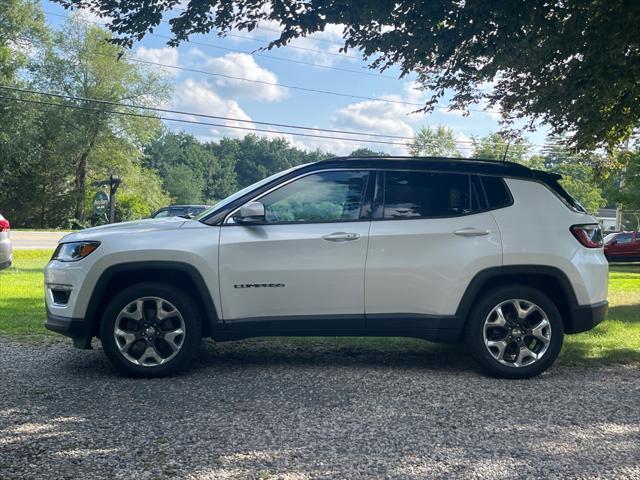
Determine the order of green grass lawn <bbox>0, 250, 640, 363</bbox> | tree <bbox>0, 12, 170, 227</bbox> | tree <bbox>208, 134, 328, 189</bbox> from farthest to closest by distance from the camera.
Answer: tree <bbox>208, 134, 328, 189</bbox> < tree <bbox>0, 12, 170, 227</bbox> < green grass lawn <bbox>0, 250, 640, 363</bbox>

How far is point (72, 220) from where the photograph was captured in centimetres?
4275

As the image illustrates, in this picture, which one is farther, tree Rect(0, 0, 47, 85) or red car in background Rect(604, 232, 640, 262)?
tree Rect(0, 0, 47, 85)

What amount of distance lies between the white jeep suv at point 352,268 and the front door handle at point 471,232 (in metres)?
0.02

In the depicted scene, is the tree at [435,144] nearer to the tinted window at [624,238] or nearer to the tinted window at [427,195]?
the tinted window at [624,238]

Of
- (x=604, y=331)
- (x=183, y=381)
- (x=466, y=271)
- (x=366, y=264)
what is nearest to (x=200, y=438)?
(x=183, y=381)

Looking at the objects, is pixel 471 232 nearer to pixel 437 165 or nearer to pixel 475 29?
pixel 437 165

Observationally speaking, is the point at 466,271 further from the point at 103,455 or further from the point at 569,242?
the point at 103,455

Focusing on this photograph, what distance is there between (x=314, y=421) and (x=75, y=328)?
2.27 meters

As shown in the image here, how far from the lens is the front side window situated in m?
5.07

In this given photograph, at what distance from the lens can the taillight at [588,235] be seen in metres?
5.14

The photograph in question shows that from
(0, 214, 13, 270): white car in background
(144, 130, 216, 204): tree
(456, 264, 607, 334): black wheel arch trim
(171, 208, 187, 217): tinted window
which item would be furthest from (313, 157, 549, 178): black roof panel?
(144, 130, 216, 204): tree

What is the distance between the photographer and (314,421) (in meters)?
3.91

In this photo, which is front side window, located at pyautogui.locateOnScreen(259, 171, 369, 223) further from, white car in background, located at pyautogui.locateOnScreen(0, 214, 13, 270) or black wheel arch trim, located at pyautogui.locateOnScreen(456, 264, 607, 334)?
white car in background, located at pyautogui.locateOnScreen(0, 214, 13, 270)

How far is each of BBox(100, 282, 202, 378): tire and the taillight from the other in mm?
3443
